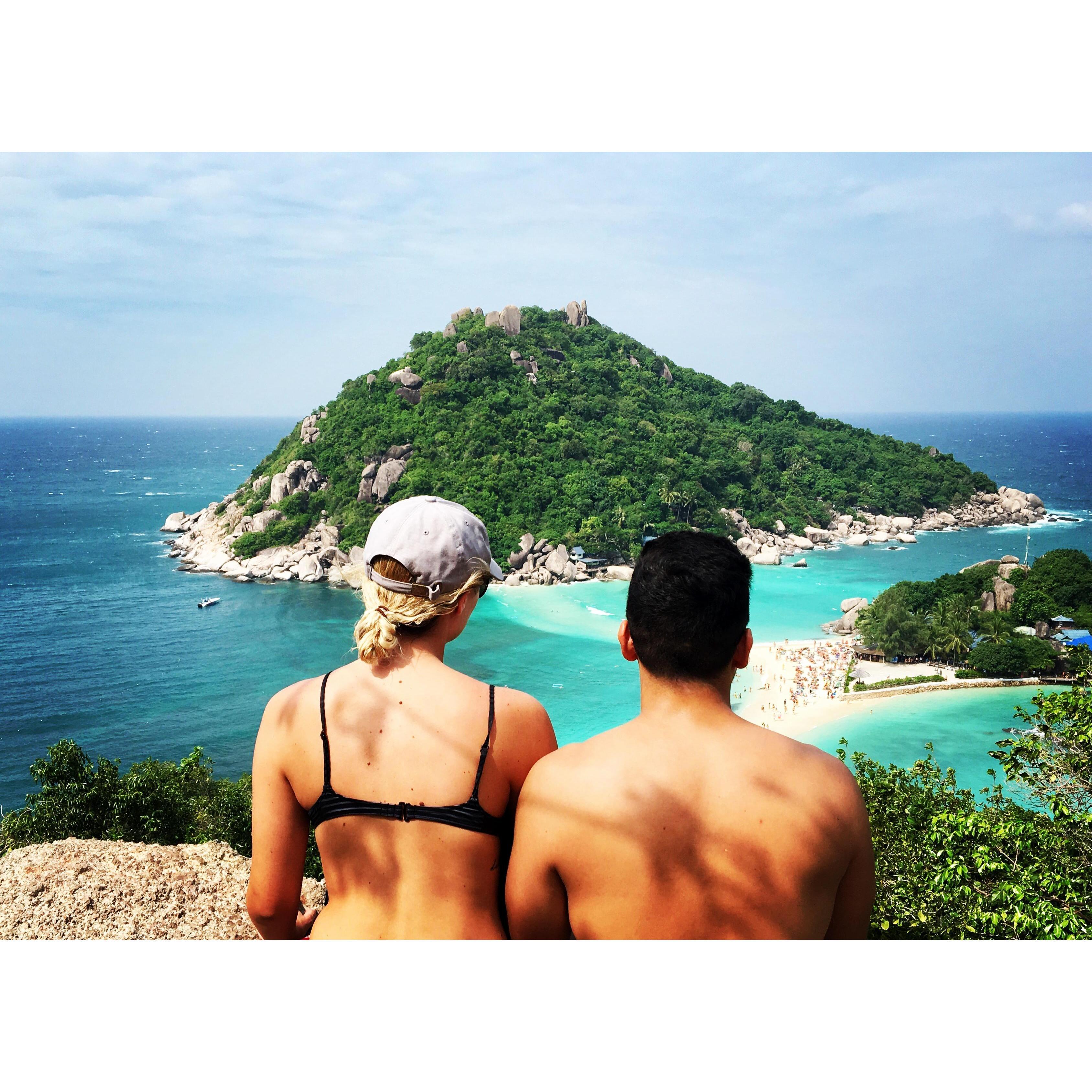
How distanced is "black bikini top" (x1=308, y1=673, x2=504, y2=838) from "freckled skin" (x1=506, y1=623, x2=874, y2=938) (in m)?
0.08

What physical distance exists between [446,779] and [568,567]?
1246 inches

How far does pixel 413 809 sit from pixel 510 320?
48581 mm

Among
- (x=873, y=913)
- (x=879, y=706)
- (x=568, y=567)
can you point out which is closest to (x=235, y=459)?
(x=568, y=567)

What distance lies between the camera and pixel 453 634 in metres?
1.30

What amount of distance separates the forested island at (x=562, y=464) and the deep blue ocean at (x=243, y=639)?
3340mm

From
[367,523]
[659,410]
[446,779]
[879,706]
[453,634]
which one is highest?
[659,410]

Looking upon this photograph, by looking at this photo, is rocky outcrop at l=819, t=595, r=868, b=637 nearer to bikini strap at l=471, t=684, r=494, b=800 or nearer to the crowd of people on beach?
the crowd of people on beach

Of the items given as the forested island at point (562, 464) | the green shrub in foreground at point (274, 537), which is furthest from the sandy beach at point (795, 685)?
the green shrub in foreground at point (274, 537)

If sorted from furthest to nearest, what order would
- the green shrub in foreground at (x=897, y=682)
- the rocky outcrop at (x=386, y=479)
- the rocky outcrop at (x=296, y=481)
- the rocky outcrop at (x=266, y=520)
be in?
the rocky outcrop at (x=296, y=481), the rocky outcrop at (x=266, y=520), the rocky outcrop at (x=386, y=479), the green shrub in foreground at (x=897, y=682)

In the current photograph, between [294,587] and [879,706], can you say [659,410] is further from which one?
Answer: [879,706]

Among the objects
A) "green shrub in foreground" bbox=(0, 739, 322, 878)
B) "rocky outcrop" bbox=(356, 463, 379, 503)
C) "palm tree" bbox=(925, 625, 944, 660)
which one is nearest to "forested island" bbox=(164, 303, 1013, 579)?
"rocky outcrop" bbox=(356, 463, 379, 503)

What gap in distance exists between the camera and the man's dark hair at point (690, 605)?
1.11 m

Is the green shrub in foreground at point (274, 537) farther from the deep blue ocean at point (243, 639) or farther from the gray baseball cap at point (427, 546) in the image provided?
the gray baseball cap at point (427, 546)

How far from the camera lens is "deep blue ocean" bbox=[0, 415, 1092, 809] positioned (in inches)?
770
